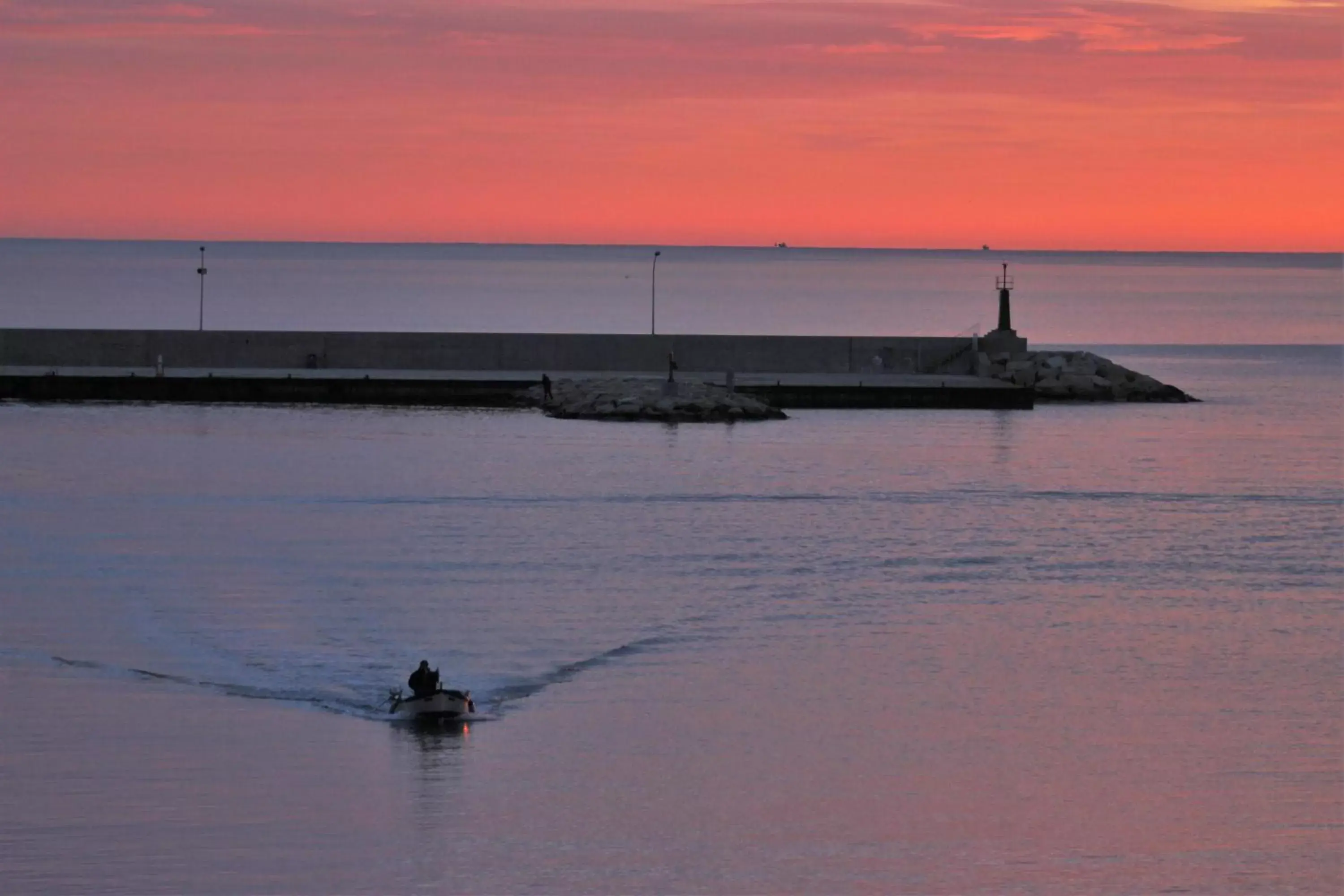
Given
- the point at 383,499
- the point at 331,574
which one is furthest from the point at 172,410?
the point at 331,574

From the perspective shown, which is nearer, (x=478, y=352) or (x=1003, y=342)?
(x=478, y=352)

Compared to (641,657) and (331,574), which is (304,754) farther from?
(331,574)

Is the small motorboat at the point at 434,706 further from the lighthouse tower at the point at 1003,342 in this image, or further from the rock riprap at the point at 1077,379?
the lighthouse tower at the point at 1003,342

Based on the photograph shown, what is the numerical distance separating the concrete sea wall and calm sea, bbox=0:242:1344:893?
16.0 meters

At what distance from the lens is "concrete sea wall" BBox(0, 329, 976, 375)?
6681 cm

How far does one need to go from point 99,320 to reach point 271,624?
327 feet

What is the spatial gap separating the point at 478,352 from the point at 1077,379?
2090cm

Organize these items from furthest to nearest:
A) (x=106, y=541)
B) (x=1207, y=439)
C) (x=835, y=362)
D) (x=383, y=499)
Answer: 1. (x=835, y=362)
2. (x=1207, y=439)
3. (x=383, y=499)
4. (x=106, y=541)

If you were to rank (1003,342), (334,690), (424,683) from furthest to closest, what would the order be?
(1003,342), (334,690), (424,683)

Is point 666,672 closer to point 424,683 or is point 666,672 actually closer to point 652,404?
point 424,683

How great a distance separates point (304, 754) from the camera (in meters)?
21.5

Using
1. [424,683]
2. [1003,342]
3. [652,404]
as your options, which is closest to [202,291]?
[652,404]

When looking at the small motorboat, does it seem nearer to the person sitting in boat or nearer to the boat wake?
the person sitting in boat

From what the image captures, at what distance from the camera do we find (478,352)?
69.0 meters
